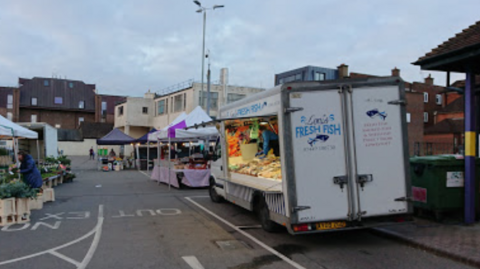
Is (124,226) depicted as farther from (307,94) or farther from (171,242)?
(307,94)

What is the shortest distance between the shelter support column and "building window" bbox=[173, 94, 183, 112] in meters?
33.2

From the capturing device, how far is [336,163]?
6.29m

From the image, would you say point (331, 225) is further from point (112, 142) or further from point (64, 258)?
point (112, 142)

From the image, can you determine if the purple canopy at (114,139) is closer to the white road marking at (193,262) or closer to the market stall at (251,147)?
the market stall at (251,147)

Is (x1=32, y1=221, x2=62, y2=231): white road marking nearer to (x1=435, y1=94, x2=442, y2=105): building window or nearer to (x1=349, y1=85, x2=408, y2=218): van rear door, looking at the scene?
(x1=349, y1=85, x2=408, y2=218): van rear door

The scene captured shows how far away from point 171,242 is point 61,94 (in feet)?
221

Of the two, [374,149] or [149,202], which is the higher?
[374,149]

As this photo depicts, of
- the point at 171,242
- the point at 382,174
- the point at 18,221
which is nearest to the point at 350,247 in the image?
the point at 382,174

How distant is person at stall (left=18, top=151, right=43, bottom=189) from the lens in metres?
10.3

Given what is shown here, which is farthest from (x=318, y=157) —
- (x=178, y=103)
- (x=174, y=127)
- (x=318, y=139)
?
(x=178, y=103)

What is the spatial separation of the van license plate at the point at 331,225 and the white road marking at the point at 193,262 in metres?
2.03

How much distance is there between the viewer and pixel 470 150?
776 centimetres

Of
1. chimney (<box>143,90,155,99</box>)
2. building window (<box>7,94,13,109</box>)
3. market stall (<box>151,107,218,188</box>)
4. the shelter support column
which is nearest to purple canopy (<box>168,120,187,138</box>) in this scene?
market stall (<box>151,107,218,188</box>)

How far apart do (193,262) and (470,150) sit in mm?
6033
